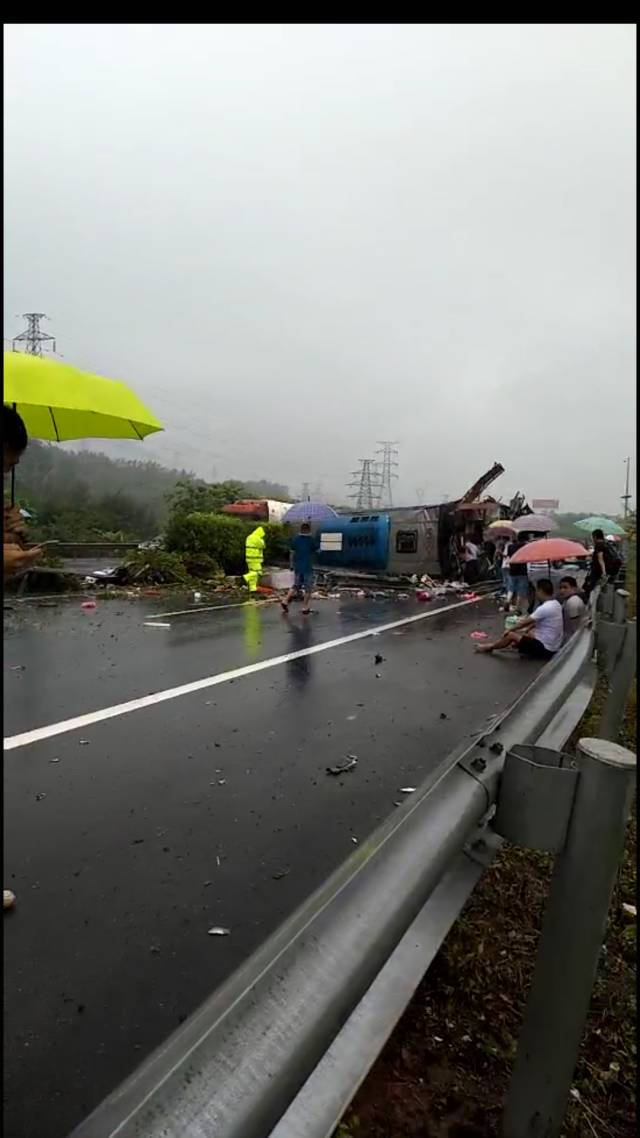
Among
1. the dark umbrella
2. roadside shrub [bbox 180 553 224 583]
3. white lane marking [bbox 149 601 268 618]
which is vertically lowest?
white lane marking [bbox 149 601 268 618]

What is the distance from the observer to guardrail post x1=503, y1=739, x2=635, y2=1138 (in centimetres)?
147

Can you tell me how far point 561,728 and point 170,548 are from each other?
16.8 m

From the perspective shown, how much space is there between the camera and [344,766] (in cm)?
466

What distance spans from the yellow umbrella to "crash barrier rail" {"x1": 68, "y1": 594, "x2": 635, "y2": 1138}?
8.39 feet

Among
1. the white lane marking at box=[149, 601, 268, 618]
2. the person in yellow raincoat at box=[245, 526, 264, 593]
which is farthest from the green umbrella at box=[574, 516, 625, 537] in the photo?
the white lane marking at box=[149, 601, 268, 618]

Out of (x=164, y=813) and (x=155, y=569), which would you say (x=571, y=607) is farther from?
(x=155, y=569)

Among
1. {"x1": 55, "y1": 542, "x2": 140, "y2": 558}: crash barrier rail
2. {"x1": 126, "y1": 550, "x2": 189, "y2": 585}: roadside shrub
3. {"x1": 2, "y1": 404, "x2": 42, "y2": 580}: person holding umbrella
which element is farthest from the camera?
{"x1": 55, "y1": 542, "x2": 140, "y2": 558}: crash barrier rail

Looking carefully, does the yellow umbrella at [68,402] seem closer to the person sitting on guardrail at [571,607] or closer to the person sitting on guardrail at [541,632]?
the person sitting on guardrail at [541,632]

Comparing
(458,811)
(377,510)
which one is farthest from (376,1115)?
(377,510)

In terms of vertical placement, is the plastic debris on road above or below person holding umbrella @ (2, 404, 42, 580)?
A: below

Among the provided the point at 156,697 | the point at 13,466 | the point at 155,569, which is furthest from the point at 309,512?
the point at 13,466

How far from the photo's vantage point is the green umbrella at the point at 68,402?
3.50 m

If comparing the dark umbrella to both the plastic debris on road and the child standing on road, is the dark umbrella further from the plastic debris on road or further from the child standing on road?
the plastic debris on road

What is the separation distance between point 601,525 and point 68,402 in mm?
17125
